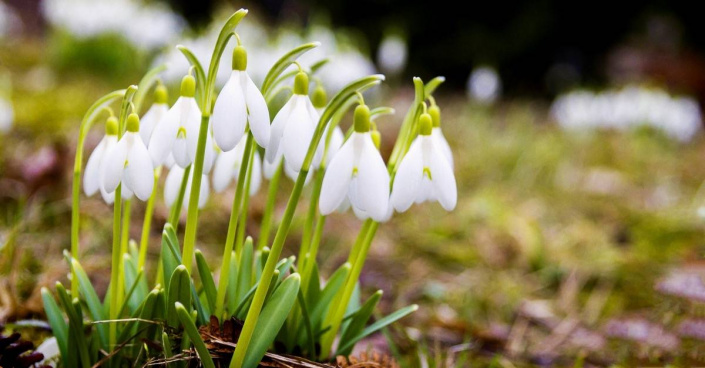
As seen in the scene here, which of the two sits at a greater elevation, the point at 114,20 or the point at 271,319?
the point at 114,20

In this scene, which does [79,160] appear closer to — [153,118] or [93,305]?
[153,118]

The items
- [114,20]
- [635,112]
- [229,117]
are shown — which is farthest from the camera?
[635,112]

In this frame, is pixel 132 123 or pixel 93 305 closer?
pixel 132 123

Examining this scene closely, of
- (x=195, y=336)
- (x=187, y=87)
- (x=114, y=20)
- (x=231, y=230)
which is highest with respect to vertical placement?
(x=114, y=20)

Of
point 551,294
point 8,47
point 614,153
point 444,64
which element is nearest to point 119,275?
point 551,294

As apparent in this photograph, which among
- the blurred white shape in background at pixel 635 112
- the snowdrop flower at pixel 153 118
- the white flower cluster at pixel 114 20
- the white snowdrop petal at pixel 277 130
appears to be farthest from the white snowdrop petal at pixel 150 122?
the blurred white shape in background at pixel 635 112

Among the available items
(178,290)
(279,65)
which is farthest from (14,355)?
(279,65)

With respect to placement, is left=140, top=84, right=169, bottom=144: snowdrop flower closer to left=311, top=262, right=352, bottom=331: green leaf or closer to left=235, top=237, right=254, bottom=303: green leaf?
left=235, top=237, right=254, bottom=303: green leaf
